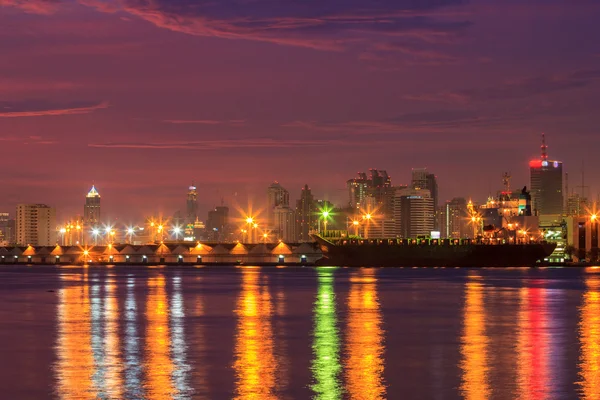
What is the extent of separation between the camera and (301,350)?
36.0 metres

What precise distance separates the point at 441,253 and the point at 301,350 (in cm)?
15020

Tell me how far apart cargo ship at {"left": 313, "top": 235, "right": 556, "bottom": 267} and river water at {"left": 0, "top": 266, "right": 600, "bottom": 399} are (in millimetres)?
119170

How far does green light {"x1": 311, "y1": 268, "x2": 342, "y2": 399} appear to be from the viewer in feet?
88.3

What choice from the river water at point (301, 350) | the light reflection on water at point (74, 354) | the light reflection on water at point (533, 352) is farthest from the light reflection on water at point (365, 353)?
the light reflection on water at point (74, 354)

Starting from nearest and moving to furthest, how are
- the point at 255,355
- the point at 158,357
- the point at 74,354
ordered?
the point at 158,357 < the point at 255,355 < the point at 74,354

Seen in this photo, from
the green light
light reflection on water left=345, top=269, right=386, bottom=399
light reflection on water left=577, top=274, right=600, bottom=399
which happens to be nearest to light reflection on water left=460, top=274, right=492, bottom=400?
light reflection on water left=345, top=269, right=386, bottom=399

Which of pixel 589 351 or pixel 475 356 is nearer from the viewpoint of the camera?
pixel 475 356

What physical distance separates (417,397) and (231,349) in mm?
11745

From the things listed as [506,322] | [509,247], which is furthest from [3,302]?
[509,247]

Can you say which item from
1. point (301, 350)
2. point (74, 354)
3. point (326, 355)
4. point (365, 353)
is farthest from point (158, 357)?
point (365, 353)

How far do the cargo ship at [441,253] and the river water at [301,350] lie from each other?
11917 cm

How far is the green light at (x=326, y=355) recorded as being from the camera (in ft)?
88.3

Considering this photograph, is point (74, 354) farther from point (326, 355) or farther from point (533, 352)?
point (533, 352)

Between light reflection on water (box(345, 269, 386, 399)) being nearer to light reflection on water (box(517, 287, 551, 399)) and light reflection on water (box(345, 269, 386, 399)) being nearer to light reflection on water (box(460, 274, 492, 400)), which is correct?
light reflection on water (box(460, 274, 492, 400))
